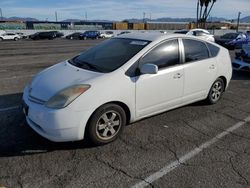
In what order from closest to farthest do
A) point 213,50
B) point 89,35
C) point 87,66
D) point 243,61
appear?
point 87,66 < point 213,50 < point 243,61 < point 89,35

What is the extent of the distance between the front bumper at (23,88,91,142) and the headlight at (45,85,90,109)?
64 millimetres

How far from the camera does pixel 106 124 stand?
3.90 meters

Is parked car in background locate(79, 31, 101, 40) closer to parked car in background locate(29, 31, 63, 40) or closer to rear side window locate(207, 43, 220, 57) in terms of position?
parked car in background locate(29, 31, 63, 40)

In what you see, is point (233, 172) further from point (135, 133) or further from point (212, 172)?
point (135, 133)

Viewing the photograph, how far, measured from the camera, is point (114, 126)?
13.1 ft

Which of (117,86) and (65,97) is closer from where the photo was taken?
(65,97)

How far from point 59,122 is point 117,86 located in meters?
0.95

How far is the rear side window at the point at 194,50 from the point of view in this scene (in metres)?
4.95

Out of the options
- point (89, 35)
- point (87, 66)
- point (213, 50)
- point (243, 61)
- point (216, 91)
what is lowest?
point (89, 35)

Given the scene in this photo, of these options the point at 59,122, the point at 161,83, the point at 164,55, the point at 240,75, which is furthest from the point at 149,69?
the point at 240,75

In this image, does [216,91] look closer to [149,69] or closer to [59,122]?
[149,69]

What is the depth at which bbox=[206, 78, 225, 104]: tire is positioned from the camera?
5.68 m

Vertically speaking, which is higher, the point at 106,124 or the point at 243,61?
the point at 243,61

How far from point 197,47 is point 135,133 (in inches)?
84.7
